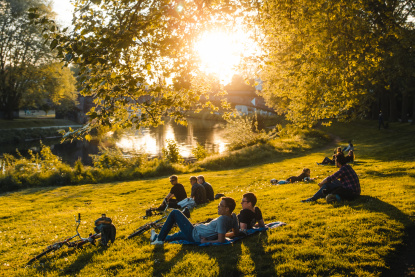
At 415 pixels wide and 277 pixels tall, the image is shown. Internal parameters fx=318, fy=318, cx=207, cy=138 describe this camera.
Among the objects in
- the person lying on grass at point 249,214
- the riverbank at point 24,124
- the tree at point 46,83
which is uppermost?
the tree at point 46,83

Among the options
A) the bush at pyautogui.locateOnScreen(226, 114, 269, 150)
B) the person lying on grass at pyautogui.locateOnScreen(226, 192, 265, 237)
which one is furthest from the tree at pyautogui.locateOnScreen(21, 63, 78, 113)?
the person lying on grass at pyautogui.locateOnScreen(226, 192, 265, 237)

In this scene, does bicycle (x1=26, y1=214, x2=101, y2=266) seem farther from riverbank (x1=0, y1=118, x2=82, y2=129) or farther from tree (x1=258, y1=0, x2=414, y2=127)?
riverbank (x1=0, y1=118, x2=82, y2=129)

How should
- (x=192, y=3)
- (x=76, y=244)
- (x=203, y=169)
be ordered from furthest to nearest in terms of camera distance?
(x=203, y=169)
(x=192, y=3)
(x=76, y=244)

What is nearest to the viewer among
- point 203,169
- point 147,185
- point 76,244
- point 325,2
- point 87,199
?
point 76,244

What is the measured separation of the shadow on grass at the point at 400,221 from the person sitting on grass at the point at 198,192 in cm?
552

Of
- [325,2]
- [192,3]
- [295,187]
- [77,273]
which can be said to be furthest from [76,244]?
[325,2]

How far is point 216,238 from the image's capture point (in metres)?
7.93

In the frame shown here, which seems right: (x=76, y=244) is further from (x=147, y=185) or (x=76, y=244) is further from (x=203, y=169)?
(x=203, y=169)

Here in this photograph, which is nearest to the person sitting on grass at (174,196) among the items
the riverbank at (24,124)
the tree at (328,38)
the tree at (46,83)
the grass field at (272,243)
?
the grass field at (272,243)

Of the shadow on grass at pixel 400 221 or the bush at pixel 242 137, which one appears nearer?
the shadow on grass at pixel 400 221

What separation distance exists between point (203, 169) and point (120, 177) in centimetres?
714

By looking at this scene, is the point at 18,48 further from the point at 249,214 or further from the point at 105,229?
the point at 249,214

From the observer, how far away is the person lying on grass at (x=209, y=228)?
764 cm

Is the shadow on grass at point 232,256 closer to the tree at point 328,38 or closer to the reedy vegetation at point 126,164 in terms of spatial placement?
the tree at point 328,38
